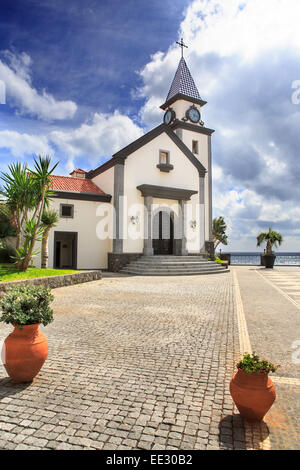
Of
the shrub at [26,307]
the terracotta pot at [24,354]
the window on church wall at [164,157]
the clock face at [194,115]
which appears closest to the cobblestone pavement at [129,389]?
the terracotta pot at [24,354]

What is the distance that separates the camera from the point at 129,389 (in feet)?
12.4

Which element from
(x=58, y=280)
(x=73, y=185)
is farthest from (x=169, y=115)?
(x=58, y=280)

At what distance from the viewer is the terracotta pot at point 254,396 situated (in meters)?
3.00

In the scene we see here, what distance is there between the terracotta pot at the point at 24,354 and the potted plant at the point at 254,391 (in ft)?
8.47

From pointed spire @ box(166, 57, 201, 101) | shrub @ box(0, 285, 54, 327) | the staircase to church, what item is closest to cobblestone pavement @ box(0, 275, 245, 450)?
shrub @ box(0, 285, 54, 327)

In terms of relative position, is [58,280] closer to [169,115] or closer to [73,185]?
[73,185]

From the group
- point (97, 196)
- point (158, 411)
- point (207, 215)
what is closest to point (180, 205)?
point (207, 215)

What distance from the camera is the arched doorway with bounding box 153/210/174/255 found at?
23.5 metres

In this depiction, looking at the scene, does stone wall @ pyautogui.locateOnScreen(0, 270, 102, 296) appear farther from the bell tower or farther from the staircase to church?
the bell tower

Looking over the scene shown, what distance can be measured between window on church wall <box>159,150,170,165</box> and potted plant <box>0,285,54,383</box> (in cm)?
2019

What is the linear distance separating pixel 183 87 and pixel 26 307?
2915cm

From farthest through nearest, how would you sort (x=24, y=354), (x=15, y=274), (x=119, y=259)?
(x=119, y=259) → (x=15, y=274) → (x=24, y=354)

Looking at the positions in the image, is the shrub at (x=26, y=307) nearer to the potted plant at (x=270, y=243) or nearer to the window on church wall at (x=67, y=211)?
the window on church wall at (x=67, y=211)

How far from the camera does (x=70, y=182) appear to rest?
2227 centimetres
